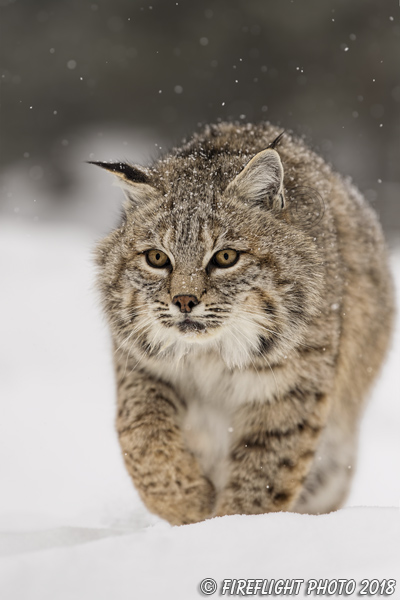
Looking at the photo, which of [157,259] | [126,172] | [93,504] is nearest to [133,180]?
[126,172]

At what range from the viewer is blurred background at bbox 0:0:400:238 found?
13.6 meters

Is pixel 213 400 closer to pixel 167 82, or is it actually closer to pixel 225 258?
pixel 225 258

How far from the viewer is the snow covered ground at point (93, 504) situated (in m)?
2.33

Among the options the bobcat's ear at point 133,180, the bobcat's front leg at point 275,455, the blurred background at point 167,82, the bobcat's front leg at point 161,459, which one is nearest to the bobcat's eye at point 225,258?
the bobcat's ear at point 133,180

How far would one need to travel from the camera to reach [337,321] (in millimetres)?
3781

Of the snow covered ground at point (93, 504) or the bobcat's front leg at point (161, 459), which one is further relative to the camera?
the bobcat's front leg at point (161, 459)

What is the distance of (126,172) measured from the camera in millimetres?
3590

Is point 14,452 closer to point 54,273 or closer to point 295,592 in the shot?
point 295,592

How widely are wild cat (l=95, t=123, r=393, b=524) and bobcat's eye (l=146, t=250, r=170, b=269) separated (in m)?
0.01

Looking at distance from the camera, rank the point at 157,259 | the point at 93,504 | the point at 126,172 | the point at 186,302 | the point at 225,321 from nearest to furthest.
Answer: the point at 186,302 < the point at 225,321 < the point at 157,259 < the point at 126,172 < the point at 93,504

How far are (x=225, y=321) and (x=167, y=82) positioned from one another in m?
12.0

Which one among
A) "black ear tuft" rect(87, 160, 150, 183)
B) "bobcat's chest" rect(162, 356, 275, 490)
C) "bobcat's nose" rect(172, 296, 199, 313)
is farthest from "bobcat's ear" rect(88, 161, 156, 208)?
"bobcat's chest" rect(162, 356, 275, 490)

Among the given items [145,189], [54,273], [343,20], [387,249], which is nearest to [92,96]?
[343,20]

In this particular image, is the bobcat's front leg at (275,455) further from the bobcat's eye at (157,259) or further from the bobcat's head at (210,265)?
the bobcat's eye at (157,259)
